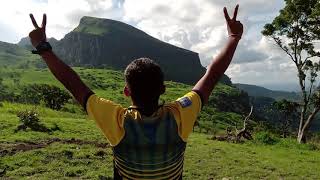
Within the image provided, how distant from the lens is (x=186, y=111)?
3496mm

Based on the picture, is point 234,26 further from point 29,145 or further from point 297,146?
point 297,146

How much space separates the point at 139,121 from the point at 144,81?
0.27 m

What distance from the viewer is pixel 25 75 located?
167625mm

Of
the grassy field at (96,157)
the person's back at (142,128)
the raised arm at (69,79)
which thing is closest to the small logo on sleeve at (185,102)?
the person's back at (142,128)

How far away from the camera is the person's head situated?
333 centimetres

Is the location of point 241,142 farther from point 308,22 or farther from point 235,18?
point 235,18

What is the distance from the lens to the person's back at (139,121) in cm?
331

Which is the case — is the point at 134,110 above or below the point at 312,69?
below

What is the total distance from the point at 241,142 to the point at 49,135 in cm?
998

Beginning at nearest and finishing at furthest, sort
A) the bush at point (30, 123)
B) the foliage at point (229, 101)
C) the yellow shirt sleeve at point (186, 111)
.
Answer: the yellow shirt sleeve at point (186, 111)
the bush at point (30, 123)
the foliage at point (229, 101)

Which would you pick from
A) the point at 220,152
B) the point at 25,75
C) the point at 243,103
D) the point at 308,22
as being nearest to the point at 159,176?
the point at 220,152

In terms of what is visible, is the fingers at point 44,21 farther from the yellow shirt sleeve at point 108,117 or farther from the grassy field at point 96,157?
the grassy field at point 96,157

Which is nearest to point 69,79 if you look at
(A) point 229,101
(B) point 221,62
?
(B) point 221,62

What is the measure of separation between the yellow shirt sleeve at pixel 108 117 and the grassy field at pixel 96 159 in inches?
421
